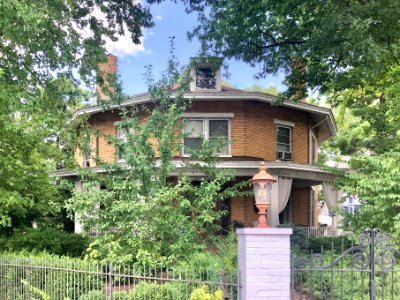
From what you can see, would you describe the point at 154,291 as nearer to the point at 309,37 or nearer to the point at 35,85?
the point at 35,85

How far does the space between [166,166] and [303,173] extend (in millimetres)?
10088

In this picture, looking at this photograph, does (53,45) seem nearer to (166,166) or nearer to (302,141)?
(166,166)

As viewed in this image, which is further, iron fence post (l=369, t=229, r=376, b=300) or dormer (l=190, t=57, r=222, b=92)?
dormer (l=190, t=57, r=222, b=92)

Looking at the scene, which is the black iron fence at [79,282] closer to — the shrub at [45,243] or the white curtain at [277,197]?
the shrub at [45,243]

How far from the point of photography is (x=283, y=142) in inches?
803

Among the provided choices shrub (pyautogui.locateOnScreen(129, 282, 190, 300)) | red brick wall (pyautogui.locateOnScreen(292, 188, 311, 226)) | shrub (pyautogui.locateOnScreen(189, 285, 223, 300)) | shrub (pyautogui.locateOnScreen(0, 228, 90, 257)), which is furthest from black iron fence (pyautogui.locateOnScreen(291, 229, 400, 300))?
red brick wall (pyautogui.locateOnScreen(292, 188, 311, 226))

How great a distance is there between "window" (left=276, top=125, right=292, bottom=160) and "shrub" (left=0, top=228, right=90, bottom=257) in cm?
1055

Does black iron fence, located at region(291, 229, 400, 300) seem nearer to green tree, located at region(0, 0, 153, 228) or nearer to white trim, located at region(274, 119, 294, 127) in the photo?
green tree, located at region(0, 0, 153, 228)

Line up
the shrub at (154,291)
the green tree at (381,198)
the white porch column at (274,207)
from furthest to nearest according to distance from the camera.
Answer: the white porch column at (274,207)
the green tree at (381,198)
the shrub at (154,291)

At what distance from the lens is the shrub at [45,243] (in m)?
11.6

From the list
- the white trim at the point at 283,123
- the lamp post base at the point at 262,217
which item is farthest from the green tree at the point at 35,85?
the white trim at the point at 283,123

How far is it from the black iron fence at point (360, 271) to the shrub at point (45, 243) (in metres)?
6.66

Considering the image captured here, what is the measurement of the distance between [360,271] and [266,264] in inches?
56.5

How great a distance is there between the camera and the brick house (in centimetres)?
1747
